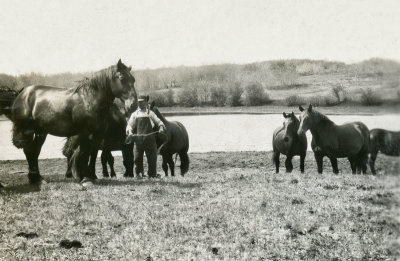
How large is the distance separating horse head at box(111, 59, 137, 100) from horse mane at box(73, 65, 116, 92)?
0.40 feet

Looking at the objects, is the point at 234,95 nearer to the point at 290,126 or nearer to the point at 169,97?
the point at 169,97

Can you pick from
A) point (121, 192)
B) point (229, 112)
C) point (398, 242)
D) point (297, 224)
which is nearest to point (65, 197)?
point (121, 192)

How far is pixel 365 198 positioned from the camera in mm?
7355

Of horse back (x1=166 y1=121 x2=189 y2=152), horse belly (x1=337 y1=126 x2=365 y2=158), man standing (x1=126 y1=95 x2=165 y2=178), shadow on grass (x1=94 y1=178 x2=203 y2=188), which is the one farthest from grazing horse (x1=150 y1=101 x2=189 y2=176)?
horse belly (x1=337 y1=126 x2=365 y2=158)

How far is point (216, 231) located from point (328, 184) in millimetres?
3555

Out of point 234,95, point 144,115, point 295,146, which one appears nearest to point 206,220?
point 144,115

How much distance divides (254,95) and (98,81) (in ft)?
39.5

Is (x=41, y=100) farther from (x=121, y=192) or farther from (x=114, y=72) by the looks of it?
(x=121, y=192)

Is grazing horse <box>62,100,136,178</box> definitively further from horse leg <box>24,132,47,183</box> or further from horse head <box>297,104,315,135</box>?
horse head <box>297,104,315,135</box>

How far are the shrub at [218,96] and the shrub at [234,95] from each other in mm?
218

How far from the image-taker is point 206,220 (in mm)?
6316

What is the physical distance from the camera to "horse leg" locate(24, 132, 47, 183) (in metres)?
9.24

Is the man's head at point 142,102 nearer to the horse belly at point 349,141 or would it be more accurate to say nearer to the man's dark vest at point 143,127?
the man's dark vest at point 143,127

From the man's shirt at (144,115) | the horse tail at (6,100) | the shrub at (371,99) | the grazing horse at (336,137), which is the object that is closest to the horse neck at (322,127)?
the grazing horse at (336,137)
